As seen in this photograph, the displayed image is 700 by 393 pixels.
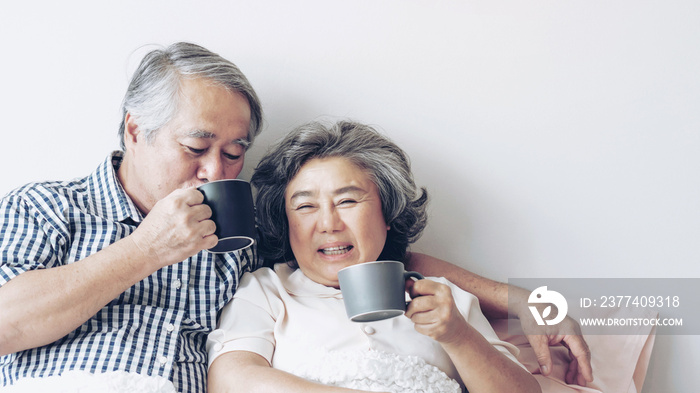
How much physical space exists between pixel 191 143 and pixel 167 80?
0.19m

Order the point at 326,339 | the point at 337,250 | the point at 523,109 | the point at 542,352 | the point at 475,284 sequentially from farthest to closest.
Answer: the point at 523,109, the point at 475,284, the point at 542,352, the point at 337,250, the point at 326,339

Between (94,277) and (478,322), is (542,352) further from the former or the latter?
(94,277)

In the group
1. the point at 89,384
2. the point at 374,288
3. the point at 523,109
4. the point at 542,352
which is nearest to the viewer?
the point at 374,288

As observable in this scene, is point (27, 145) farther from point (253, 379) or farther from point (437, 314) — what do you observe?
point (437, 314)

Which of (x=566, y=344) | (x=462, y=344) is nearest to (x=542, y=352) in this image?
(x=566, y=344)

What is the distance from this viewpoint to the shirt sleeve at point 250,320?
1590 millimetres

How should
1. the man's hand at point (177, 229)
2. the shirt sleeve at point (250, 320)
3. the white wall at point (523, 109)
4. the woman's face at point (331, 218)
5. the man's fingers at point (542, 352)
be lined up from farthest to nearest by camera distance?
the white wall at point (523, 109) < the man's fingers at point (542, 352) < the woman's face at point (331, 218) < the shirt sleeve at point (250, 320) < the man's hand at point (177, 229)

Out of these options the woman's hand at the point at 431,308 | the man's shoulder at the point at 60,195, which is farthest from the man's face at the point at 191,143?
the woman's hand at the point at 431,308

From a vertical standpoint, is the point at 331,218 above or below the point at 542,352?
above

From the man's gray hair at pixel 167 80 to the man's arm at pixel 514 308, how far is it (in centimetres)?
72

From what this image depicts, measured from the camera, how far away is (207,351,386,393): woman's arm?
1.44 metres

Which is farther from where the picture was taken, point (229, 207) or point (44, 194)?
point (44, 194)

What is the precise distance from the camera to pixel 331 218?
5.49 ft

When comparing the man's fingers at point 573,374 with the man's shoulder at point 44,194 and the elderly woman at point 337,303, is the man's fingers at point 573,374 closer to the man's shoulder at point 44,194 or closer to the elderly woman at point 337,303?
the elderly woman at point 337,303
